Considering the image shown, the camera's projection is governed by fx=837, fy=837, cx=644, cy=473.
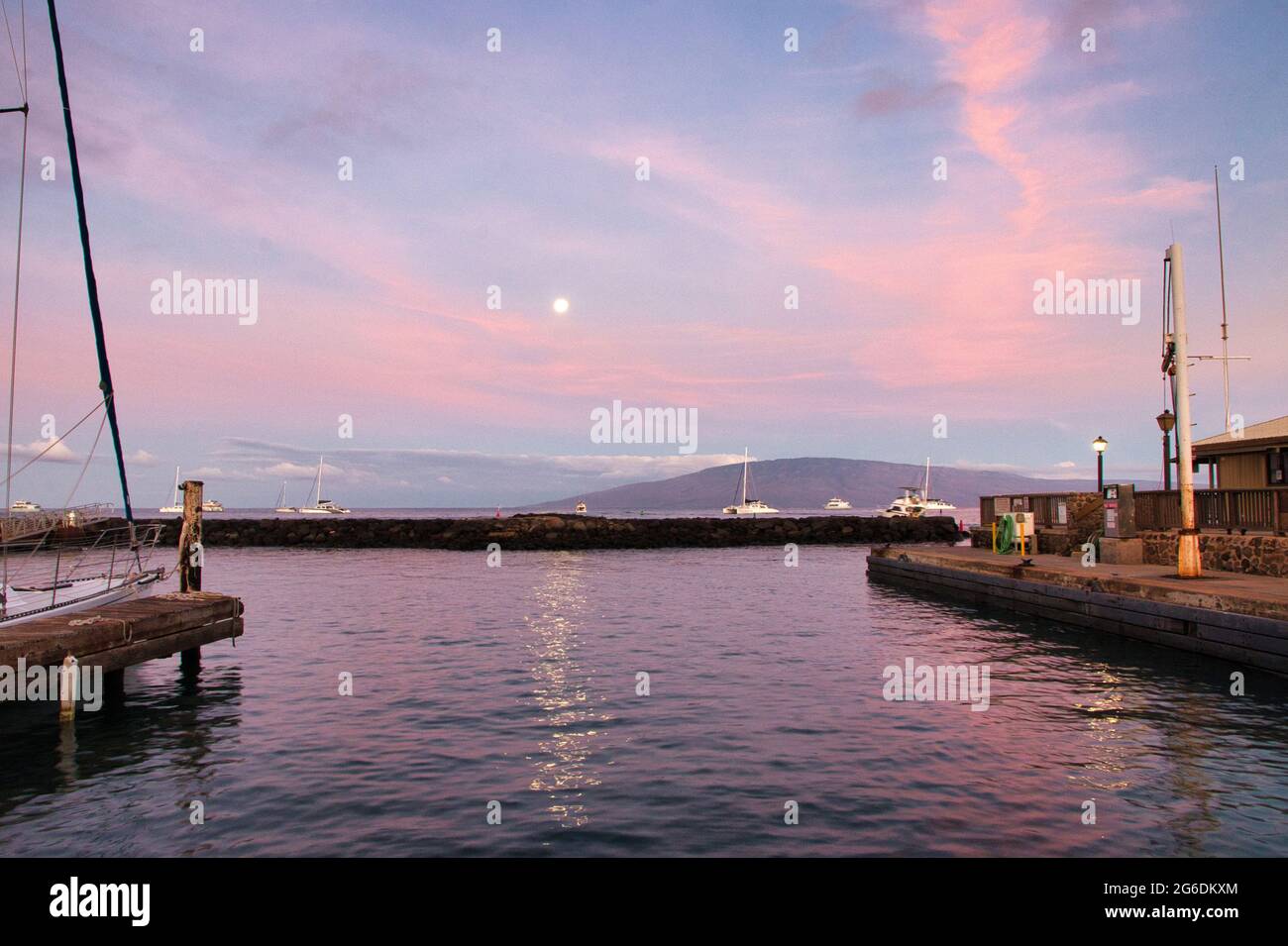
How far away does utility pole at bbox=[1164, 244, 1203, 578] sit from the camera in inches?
840

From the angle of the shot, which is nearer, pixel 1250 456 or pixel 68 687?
pixel 68 687

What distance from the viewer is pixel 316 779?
1083 centimetres

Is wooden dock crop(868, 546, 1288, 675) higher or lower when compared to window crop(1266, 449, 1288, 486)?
lower

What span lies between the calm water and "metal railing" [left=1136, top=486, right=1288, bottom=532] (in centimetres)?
710

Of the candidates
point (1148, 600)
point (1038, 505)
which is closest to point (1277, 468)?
point (1038, 505)

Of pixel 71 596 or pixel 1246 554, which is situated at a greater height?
pixel 1246 554

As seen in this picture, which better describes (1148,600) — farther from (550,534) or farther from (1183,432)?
(550,534)

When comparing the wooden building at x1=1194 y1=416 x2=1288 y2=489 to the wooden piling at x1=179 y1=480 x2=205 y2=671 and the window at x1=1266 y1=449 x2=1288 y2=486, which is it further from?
the wooden piling at x1=179 y1=480 x2=205 y2=671

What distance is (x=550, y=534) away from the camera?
3187 inches

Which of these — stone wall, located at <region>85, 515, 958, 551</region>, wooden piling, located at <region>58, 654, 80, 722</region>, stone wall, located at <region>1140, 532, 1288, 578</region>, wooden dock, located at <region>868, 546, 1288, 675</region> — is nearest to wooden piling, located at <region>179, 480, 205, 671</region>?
wooden piling, located at <region>58, 654, 80, 722</region>

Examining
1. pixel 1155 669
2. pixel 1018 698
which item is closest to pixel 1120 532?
pixel 1155 669

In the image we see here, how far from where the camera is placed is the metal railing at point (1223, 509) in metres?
23.8

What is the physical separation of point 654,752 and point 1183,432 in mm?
17779
